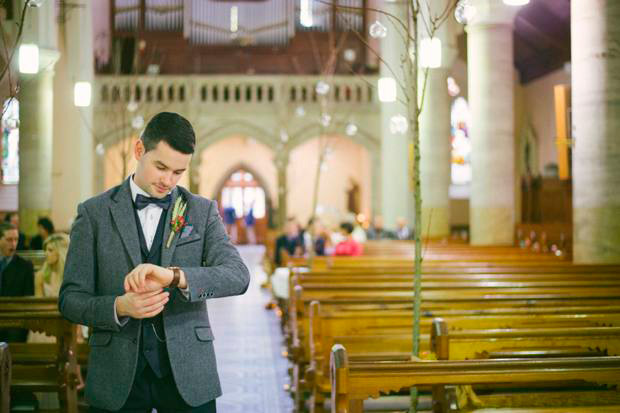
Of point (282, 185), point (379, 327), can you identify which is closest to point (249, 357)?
point (379, 327)

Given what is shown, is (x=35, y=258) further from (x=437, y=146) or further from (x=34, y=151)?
(x=437, y=146)

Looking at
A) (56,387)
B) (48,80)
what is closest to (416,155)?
(56,387)

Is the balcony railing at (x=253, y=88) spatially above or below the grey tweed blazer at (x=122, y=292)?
above

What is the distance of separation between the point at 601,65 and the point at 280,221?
17177mm

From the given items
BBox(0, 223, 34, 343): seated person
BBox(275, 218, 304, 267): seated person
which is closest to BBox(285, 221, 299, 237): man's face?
BBox(275, 218, 304, 267): seated person

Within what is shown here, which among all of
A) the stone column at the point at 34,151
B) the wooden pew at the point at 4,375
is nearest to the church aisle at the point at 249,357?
the wooden pew at the point at 4,375

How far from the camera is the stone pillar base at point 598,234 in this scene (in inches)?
322

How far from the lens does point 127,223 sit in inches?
96.6

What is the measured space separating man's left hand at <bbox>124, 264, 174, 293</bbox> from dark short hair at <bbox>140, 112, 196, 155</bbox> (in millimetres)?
405

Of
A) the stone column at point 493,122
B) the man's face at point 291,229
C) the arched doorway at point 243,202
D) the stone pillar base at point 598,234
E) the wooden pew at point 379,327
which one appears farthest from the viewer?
the arched doorway at point 243,202

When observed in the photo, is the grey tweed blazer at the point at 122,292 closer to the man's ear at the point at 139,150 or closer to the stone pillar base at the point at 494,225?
the man's ear at the point at 139,150

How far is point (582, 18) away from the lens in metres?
8.12

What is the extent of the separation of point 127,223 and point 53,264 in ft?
14.7

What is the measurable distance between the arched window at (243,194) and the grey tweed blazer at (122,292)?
25.7 m
